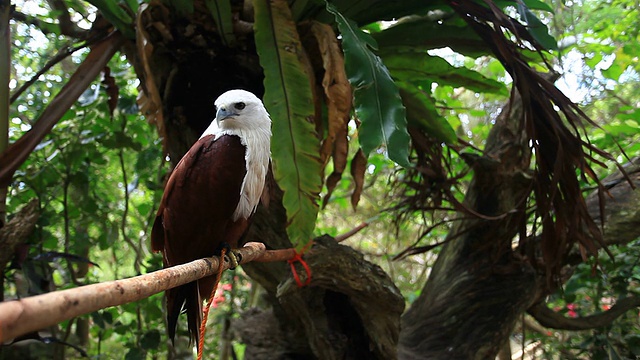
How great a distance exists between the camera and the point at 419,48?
7.14 ft

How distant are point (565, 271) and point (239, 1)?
6.85 feet

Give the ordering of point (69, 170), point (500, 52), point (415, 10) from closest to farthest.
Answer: point (500, 52) → point (415, 10) → point (69, 170)

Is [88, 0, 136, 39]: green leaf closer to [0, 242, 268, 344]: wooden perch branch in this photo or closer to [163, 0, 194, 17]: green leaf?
[163, 0, 194, 17]: green leaf

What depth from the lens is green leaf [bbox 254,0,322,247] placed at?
160 centimetres

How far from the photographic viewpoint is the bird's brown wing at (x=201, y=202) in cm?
136

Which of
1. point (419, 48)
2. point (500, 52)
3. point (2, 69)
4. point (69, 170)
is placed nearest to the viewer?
point (2, 69)

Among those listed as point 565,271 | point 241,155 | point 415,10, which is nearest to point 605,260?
point 565,271

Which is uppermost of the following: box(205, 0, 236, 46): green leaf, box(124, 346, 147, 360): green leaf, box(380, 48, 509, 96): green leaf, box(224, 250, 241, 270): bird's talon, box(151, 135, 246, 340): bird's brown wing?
box(205, 0, 236, 46): green leaf

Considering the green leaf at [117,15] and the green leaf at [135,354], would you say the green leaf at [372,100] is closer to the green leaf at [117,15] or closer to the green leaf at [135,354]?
the green leaf at [117,15]

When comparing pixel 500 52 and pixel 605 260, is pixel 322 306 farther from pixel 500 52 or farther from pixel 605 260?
pixel 605 260

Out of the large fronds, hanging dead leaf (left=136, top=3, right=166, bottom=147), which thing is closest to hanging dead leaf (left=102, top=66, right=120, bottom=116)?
hanging dead leaf (left=136, top=3, right=166, bottom=147)

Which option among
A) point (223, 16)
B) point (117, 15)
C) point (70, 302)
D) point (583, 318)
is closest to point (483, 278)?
point (583, 318)

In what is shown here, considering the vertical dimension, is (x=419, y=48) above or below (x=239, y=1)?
below

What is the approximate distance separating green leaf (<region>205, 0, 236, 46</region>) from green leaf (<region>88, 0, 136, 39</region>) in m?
0.35
